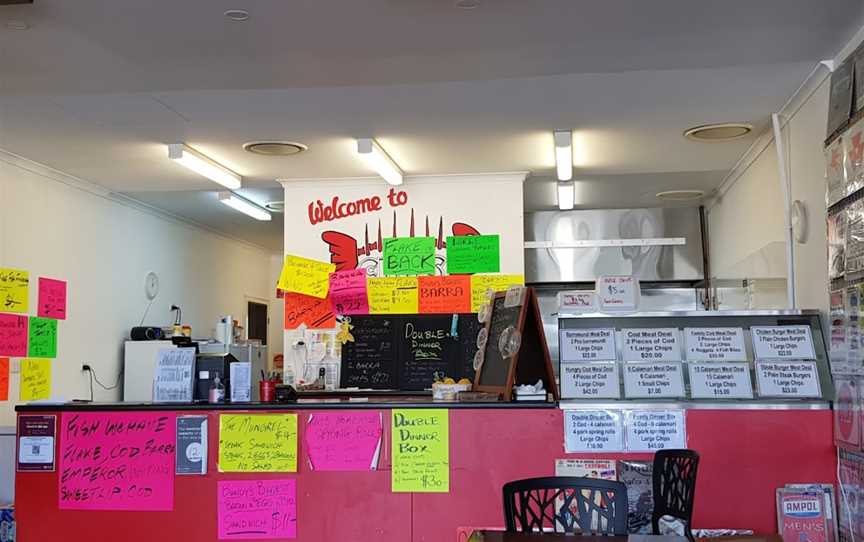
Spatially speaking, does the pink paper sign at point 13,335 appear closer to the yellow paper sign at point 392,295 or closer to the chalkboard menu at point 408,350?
the chalkboard menu at point 408,350

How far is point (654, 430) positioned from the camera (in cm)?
342

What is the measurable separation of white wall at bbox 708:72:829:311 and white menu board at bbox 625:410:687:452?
1.03 metres

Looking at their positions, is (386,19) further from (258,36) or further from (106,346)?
(106,346)

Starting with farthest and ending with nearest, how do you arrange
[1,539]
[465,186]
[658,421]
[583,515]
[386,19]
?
1. [465,186]
2. [1,539]
3. [658,421]
4. [386,19]
5. [583,515]

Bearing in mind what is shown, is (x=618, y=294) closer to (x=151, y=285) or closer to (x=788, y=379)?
(x=788, y=379)

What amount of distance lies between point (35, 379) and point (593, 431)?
A: 13.6ft

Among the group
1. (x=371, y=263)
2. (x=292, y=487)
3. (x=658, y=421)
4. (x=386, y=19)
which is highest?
(x=386, y=19)

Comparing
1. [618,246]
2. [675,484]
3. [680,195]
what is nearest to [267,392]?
[675,484]

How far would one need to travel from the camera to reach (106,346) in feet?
21.9

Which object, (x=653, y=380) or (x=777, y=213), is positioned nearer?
(x=653, y=380)

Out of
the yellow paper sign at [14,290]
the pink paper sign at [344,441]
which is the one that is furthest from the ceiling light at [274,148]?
the pink paper sign at [344,441]

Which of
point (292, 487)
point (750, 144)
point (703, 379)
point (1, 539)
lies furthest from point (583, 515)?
point (750, 144)

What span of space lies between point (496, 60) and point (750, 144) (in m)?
2.58

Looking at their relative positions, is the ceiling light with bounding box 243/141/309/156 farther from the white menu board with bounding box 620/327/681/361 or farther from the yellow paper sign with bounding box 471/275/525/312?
the white menu board with bounding box 620/327/681/361
